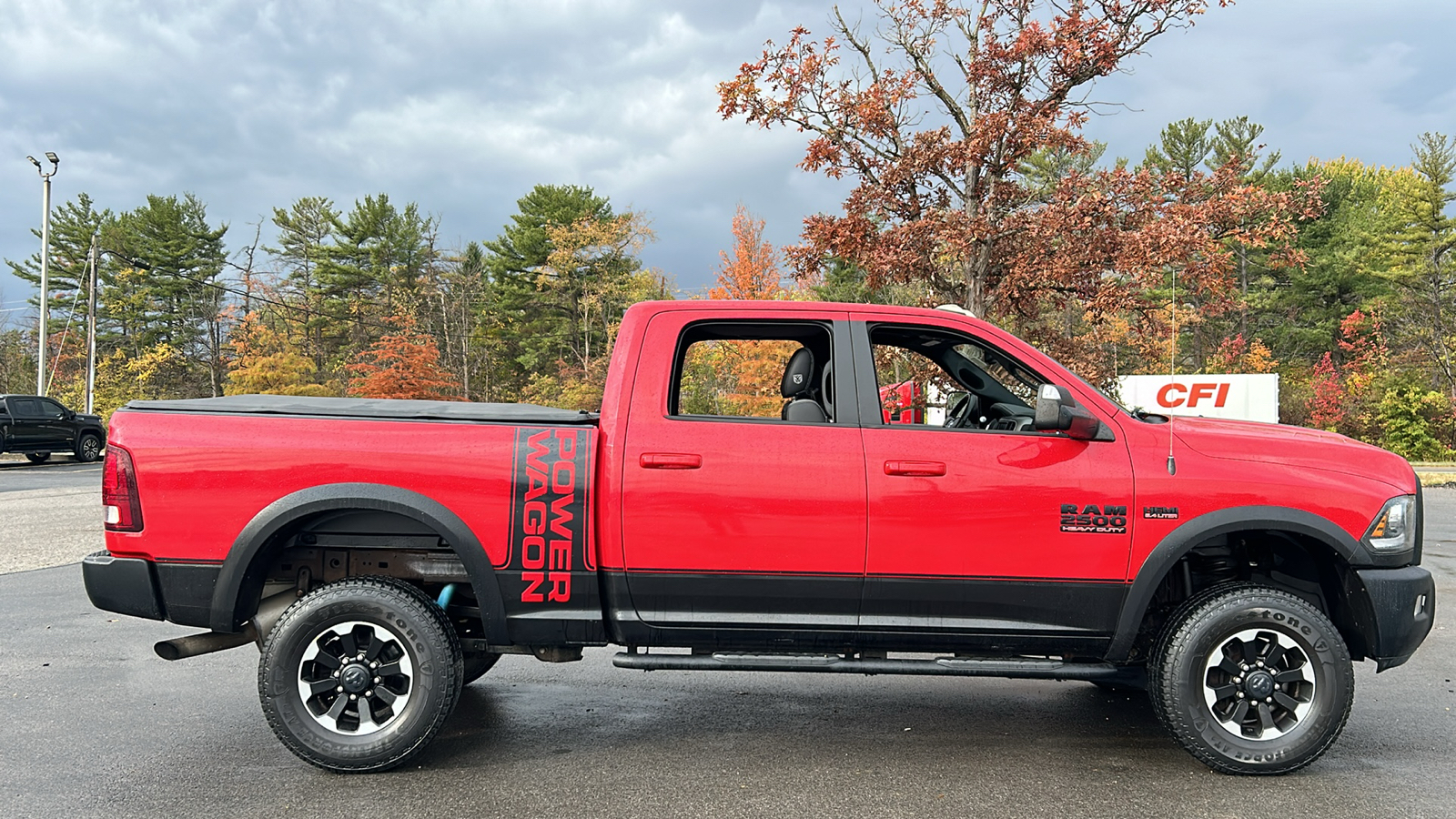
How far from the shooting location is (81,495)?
1633cm

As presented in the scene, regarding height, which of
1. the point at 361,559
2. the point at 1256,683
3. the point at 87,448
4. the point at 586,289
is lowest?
the point at 87,448

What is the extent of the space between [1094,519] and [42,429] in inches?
1126

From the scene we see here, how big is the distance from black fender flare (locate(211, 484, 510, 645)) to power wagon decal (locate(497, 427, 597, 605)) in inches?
5.1

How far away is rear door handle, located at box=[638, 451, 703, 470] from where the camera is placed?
151 inches

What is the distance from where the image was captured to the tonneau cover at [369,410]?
12.8 ft

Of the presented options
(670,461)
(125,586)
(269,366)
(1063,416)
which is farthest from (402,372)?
(1063,416)

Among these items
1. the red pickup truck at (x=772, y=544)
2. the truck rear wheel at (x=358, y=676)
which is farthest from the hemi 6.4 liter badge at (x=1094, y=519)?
the truck rear wheel at (x=358, y=676)

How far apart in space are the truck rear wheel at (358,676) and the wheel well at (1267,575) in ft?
10.4

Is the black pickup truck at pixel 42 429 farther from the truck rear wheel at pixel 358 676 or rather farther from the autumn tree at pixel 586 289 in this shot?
the truck rear wheel at pixel 358 676

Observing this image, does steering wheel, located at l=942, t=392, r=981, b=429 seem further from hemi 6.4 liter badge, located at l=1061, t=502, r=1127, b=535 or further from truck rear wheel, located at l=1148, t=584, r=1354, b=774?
truck rear wheel, located at l=1148, t=584, r=1354, b=774

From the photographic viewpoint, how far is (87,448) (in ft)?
85.0

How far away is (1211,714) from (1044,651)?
74 cm

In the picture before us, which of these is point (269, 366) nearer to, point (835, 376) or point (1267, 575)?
point (835, 376)

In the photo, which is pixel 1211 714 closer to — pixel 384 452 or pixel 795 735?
pixel 795 735
